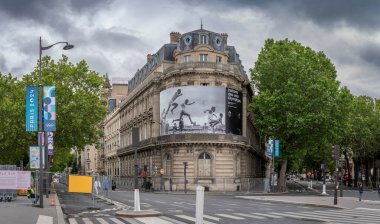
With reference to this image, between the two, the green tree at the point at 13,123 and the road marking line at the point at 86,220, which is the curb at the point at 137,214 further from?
the green tree at the point at 13,123

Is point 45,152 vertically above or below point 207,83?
below

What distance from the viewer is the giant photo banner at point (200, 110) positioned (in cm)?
5909

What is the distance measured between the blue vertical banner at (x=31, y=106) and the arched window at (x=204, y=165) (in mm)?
31103

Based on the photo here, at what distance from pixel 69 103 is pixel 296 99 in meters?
23.8

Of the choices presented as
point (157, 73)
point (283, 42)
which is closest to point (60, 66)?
point (157, 73)

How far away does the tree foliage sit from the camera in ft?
170

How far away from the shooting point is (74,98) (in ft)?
173

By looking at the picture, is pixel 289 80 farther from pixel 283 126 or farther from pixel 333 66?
pixel 333 66

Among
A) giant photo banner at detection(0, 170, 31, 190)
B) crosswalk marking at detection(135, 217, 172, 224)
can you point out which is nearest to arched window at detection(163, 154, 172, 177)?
giant photo banner at detection(0, 170, 31, 190)

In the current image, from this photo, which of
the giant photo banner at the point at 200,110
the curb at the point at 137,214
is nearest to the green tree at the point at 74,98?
the giant photo banner at the point at 200,110

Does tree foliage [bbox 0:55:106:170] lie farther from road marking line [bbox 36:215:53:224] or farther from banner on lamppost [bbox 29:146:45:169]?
road marking line [bbox 36:215:53:224]

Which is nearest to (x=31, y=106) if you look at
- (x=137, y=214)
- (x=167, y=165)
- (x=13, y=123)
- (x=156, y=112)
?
(x=137, y=214)

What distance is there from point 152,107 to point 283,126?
17.7 metres

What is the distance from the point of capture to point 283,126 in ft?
197
